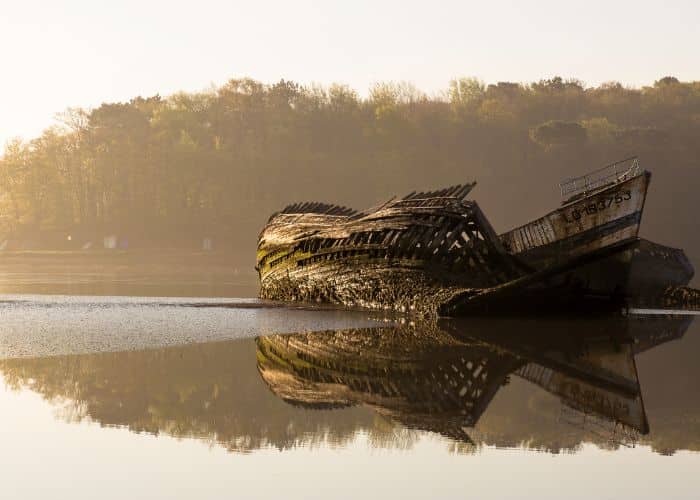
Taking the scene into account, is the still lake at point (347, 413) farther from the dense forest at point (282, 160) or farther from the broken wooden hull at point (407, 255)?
the dense forest at point (282, 160)

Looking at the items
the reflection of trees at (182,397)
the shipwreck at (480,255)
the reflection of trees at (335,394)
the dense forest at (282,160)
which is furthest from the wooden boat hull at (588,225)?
the dense forest at (282,160)

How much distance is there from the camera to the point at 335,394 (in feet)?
43.9

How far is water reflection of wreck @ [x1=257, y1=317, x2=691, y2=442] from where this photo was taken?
40.8 feet

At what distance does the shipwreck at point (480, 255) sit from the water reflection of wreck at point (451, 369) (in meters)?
1.95

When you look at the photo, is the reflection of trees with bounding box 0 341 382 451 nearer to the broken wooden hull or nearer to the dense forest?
the broken wooden hull

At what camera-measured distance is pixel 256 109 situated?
11956 centimetres

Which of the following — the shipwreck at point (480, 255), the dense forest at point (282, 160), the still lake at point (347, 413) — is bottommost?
the still lake at point (347, 413)

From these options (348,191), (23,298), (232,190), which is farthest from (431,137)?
(23,298)

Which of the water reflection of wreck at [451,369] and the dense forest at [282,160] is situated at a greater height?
the dense forest at [282,160]

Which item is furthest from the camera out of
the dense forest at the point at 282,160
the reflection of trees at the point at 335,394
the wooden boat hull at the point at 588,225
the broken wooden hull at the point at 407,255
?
the dense forest at the point at 282,160

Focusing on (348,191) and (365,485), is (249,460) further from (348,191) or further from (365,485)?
(348,191)

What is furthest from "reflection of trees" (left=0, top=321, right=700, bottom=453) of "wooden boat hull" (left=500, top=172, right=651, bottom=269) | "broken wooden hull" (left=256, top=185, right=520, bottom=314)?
"broken wooden hull" (left=256, top=185, right=520, bottom=314)

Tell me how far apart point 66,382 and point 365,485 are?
6.89 meters

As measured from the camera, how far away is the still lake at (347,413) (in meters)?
8.80
